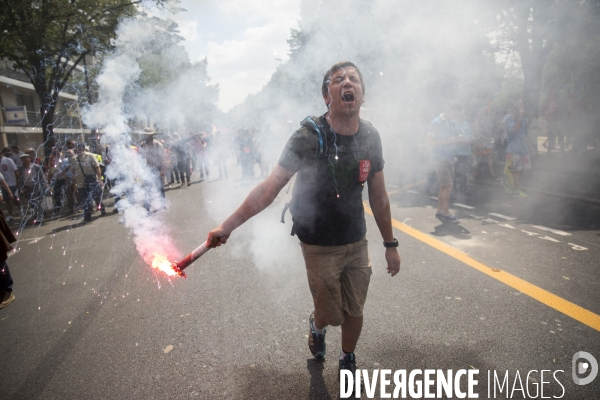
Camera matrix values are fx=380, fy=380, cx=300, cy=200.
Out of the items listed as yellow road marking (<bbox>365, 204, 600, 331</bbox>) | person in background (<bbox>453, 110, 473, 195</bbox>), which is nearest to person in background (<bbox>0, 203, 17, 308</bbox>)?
yellow road marking (<bbox>365, 204, 600, 331</bbox>)

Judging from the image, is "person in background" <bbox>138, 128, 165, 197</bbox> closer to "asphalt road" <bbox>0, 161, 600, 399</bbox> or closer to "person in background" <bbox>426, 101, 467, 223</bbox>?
"asphalt road" <bbox>0, 161, 600, 399</bbox>

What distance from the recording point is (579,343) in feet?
7.72

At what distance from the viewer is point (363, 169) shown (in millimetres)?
2010

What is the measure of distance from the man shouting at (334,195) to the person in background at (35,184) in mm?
7645

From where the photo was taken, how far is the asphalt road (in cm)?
223

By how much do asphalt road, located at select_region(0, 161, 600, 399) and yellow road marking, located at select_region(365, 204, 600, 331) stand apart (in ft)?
0.10

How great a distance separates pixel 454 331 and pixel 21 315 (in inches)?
139

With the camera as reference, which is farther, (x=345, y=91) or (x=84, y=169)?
(x=84, y=169)

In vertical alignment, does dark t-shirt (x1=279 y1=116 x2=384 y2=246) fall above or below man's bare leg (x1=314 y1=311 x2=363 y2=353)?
above

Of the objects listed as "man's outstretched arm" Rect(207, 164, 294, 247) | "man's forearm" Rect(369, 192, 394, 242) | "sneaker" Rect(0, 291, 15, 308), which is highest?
"man's outstretched arm" Rect(207, 164, 294, 247)

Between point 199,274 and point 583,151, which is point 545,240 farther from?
point 583,151

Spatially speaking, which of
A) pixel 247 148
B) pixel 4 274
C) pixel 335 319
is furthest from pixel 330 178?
pixel 247 148

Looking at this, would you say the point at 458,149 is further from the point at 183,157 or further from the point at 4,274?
the point at 183,157

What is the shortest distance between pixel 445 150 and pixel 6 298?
5370mm
